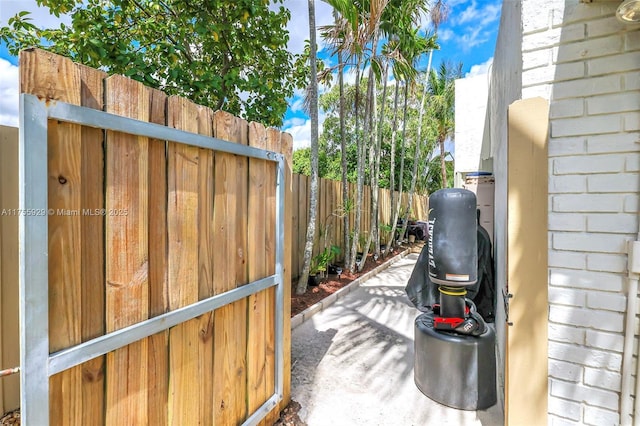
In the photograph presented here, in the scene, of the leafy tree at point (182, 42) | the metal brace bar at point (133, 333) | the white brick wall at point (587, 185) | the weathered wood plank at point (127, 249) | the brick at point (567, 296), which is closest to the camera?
the metal brace bar at point (133, 333)

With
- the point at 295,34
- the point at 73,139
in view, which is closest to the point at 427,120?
the point at 295,34

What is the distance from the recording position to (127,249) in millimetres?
1196

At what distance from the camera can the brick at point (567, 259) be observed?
4.89 ft

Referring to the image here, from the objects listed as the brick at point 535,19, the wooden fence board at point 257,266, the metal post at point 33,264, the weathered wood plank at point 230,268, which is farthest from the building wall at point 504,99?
the metal post at point 33,264

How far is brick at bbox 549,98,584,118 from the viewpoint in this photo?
1.48 m

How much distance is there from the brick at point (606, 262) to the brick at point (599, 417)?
704 mm

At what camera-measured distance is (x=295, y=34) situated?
5.11 metres

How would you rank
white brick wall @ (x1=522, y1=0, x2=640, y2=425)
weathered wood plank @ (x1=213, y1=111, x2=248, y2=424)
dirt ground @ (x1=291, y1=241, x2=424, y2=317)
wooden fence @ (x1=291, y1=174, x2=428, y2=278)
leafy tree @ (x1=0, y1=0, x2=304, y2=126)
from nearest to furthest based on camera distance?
white brick wall @ (x1=522, y1=0, x2=640, y2=425), weathered wood plank @ (x1=213, y1=111, x2=248, y2=424), leafy tree @ (x1=0, y1=0, x2=304, y2=126), dirt ground @ (x1=291, y1=241, x2=424, y2=317), wooden fence @ (x1=291, y1=174, x2=428, y2=278)

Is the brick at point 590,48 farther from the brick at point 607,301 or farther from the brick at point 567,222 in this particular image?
the brick at point 607,301

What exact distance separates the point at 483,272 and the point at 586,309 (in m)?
1.54

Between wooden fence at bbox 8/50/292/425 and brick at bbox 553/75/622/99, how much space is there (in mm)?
1673

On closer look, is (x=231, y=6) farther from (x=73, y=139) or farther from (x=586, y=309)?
(x=586, y=309)

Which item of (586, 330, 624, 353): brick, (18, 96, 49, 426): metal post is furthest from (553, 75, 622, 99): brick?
(18, 96, 49, 426): metal post

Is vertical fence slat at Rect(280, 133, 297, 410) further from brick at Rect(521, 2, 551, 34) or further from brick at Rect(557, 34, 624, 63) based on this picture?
brick at Rect(557, 34, 624, 63)
